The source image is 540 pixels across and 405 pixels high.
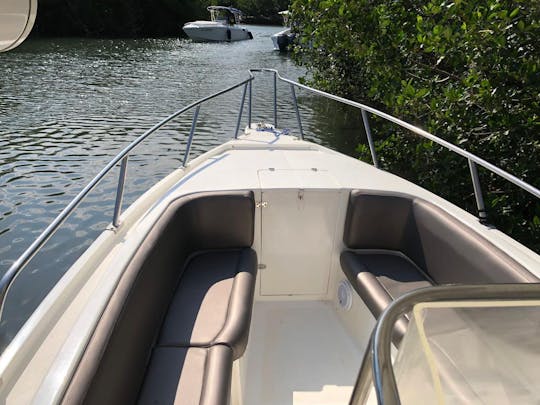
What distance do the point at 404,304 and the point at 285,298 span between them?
1.89 m

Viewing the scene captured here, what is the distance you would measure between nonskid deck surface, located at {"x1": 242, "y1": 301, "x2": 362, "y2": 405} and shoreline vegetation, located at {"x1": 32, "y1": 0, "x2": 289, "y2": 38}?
101ft

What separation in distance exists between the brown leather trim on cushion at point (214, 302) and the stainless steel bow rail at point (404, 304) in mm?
1033

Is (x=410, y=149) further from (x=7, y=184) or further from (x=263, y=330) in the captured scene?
(x=7, y=184)

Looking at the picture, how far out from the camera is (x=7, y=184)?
573cm

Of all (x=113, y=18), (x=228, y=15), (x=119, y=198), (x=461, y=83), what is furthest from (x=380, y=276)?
(x=228, y=15)

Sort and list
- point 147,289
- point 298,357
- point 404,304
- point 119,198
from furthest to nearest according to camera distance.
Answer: point 298,357 < point 119,198 < point 147,289 < point 404,304

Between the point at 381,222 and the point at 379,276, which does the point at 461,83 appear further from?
the point at 379,276

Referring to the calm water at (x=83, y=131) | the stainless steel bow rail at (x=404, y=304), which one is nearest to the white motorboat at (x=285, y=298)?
the stainless steel bow rail at (x=404, y=304)

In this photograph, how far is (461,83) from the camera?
3.59 meters

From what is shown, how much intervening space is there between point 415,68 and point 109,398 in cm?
435

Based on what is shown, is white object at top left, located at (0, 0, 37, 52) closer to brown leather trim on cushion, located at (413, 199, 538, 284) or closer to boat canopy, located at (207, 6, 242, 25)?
brown leather trim on cushion, located at (413, 199, 538, 284)

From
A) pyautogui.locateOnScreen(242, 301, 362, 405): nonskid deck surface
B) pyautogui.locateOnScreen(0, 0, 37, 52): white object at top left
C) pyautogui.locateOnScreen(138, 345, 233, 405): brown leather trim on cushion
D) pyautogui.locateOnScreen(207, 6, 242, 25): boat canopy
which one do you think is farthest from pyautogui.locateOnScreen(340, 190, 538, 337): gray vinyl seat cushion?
pyautogui.locateOnScreen(207, 6, 242, 25): boat canopy

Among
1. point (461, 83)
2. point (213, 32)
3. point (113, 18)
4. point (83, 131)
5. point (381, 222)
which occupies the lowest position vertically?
point (83, 131)

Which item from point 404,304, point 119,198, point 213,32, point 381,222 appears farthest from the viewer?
point 213,32
